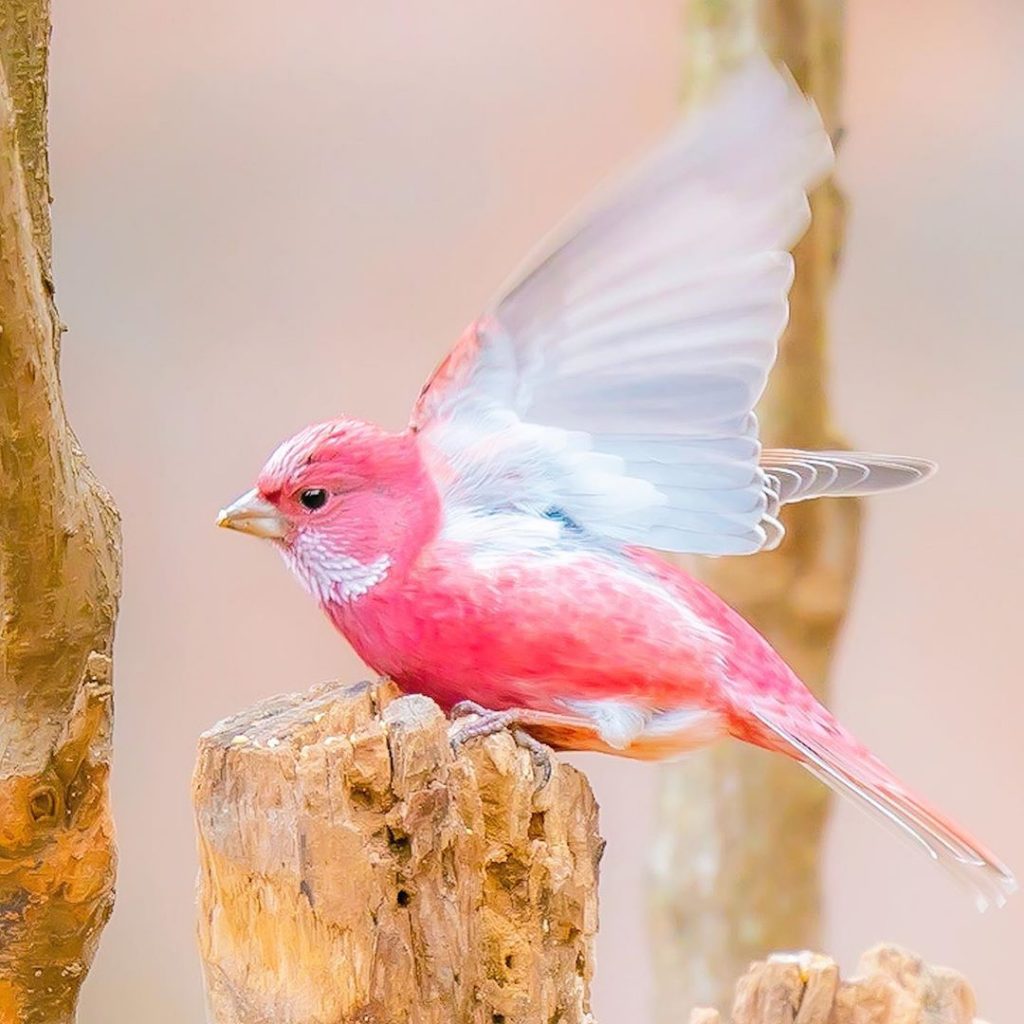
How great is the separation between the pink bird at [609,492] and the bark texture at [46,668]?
0.12 metres

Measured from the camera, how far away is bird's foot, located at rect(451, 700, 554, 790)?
0.77 m

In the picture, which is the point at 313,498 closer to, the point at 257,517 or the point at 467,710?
the point at 257,517

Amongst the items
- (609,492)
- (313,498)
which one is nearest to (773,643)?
(609,492)

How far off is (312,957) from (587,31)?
3.47 ft

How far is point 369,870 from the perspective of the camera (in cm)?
70

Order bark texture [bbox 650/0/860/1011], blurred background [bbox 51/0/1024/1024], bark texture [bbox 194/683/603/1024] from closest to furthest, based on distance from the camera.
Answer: bark texture [bbox 194/683/603/1024] < bark texture [bbox 650/0/860/1011] < blurred background [bbox 51/0/1024/1024]

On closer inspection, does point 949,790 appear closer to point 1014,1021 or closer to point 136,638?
point 1014,1021

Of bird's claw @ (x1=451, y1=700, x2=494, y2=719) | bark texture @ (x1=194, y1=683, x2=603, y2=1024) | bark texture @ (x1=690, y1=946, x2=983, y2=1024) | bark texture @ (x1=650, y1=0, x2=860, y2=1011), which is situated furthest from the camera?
bark texture @ (x1=650, y1=0, x2=860, y2=1011)

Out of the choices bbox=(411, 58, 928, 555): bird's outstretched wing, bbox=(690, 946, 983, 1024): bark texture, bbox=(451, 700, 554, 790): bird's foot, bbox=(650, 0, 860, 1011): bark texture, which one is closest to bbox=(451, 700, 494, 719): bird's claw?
bbox=(451, 700, 554, 790): bird's foot

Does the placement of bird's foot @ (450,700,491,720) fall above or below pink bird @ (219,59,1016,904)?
below

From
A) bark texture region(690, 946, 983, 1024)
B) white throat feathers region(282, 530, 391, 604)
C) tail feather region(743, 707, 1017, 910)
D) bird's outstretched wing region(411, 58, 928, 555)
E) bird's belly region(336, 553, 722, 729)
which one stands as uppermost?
bird's outstretched wing region(411, 58, 928, 555)

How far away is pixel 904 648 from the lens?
1.54m

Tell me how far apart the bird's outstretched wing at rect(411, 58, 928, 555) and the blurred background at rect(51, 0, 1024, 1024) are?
0.58 meters

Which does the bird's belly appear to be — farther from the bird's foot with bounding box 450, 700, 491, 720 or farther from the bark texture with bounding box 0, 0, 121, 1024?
the bark texture with bounding box 0, 0, 121, 1024
